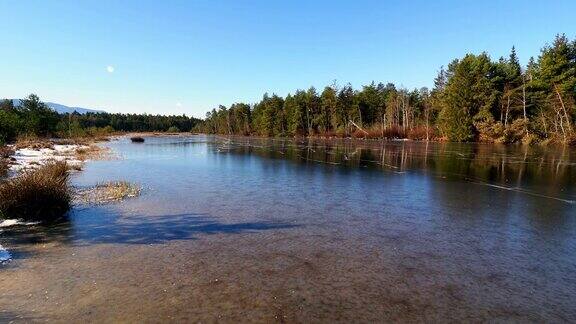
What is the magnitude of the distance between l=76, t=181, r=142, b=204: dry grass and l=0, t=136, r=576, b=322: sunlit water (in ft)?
2.42

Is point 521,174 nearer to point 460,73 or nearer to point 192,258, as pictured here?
point 192,258

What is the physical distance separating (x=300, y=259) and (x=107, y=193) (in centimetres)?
1105

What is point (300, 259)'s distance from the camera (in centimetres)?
871

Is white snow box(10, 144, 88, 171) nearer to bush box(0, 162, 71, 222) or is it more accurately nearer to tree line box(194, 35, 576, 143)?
bush box(0, 162, 71, 222)

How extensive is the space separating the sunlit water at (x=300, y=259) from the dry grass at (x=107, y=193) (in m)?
0.74

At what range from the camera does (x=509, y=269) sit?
808 centimetres

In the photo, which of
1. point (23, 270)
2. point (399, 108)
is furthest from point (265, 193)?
point (399, 108)

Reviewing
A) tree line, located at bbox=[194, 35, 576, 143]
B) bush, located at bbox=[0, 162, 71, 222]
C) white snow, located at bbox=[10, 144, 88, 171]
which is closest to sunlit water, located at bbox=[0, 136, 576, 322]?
bush, located at bbox=[0, 162, 71, 222]

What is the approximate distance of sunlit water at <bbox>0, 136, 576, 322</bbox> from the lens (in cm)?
635

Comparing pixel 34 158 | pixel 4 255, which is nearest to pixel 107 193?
pixel 4 255

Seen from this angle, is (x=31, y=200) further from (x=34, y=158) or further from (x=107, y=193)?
(x=34, y=158)

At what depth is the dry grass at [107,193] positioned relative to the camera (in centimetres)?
1517

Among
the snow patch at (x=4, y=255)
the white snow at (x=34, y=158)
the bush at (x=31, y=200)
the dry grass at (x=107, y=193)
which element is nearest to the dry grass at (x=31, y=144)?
the white snow at (x=34, y=158)

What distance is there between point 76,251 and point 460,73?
7998 cm
